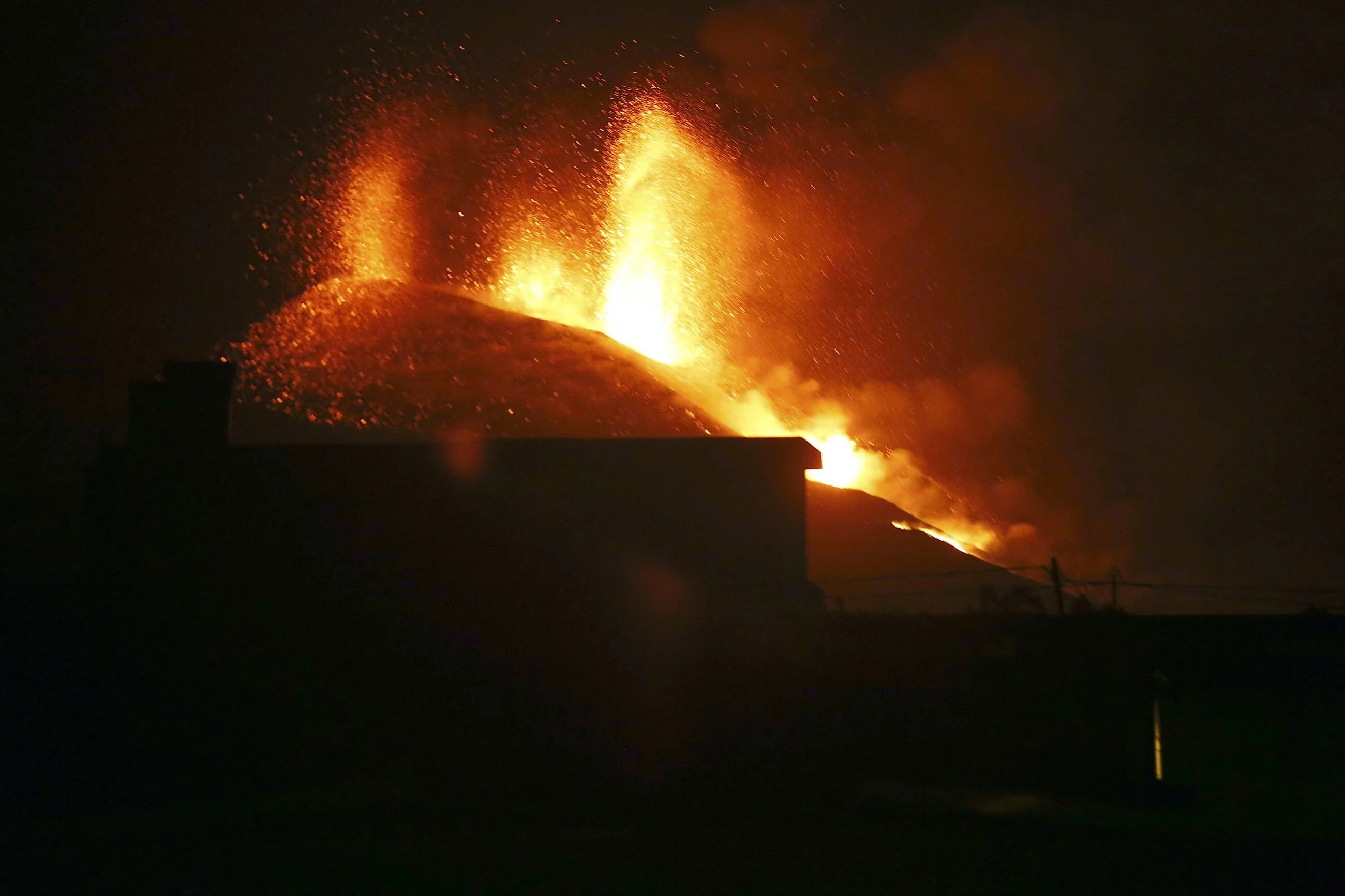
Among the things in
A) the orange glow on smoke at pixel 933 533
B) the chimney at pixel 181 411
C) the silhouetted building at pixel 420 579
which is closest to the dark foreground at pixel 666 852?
the silhouetted building at pixel 420 579

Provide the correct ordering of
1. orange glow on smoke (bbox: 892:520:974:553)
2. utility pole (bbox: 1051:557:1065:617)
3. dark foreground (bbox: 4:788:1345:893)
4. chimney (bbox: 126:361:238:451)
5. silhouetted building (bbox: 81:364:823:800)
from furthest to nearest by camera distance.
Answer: orange glow on smoke (bbox: 892:520:974:553) → utility pole (bbox: 1051:557:1065:617) → chimney (bbox: 126:361:238:451) → silhouetted building (bbox: 81:364:823:800) → dark foreground (bbox: 4:788:1345:893)

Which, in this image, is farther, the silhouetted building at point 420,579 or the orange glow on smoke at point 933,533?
the orange glow on smoke at point 933,533

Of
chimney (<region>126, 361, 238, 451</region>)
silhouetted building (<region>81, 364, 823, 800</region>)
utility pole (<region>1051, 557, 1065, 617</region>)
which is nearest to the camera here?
silhouetted building (<region>81, 364, 823, 800</region>)

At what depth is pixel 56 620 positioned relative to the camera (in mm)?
19328

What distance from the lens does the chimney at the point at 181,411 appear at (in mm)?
20547

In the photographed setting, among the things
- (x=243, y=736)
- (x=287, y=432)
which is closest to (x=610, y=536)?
(x=243, y=736)

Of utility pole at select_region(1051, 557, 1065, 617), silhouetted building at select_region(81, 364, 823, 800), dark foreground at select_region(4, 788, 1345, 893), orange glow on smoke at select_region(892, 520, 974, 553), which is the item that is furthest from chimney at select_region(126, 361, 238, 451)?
orange glow on smoke at select_region(892, 520, 974, 553)

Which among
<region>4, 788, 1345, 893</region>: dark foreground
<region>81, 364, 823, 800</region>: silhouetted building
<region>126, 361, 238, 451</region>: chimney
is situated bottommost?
<region>4, 788, 1345, 893</region>: dark foreground

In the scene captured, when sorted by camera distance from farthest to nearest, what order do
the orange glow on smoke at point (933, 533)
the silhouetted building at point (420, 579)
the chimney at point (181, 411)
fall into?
the orange glow on smoke at point (933, 533)
the chimney at point (181, 411)
the silhouetted building at point (420, 579)

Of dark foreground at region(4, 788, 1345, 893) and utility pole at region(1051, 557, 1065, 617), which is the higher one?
utility pole at region(1051, 557, 1065, 617)

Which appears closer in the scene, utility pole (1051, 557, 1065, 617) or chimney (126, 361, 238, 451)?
chimney (126, 361, 238, 451)

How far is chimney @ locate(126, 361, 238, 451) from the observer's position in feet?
67.4

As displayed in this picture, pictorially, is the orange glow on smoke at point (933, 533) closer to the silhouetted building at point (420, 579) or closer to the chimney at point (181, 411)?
the silhouetted building at point (420, 579)

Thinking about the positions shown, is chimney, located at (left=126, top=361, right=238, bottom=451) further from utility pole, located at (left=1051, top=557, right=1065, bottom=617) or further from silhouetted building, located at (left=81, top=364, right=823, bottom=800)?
utility pole, located at (left=1051, top=557, right=1065, bottom=617)
